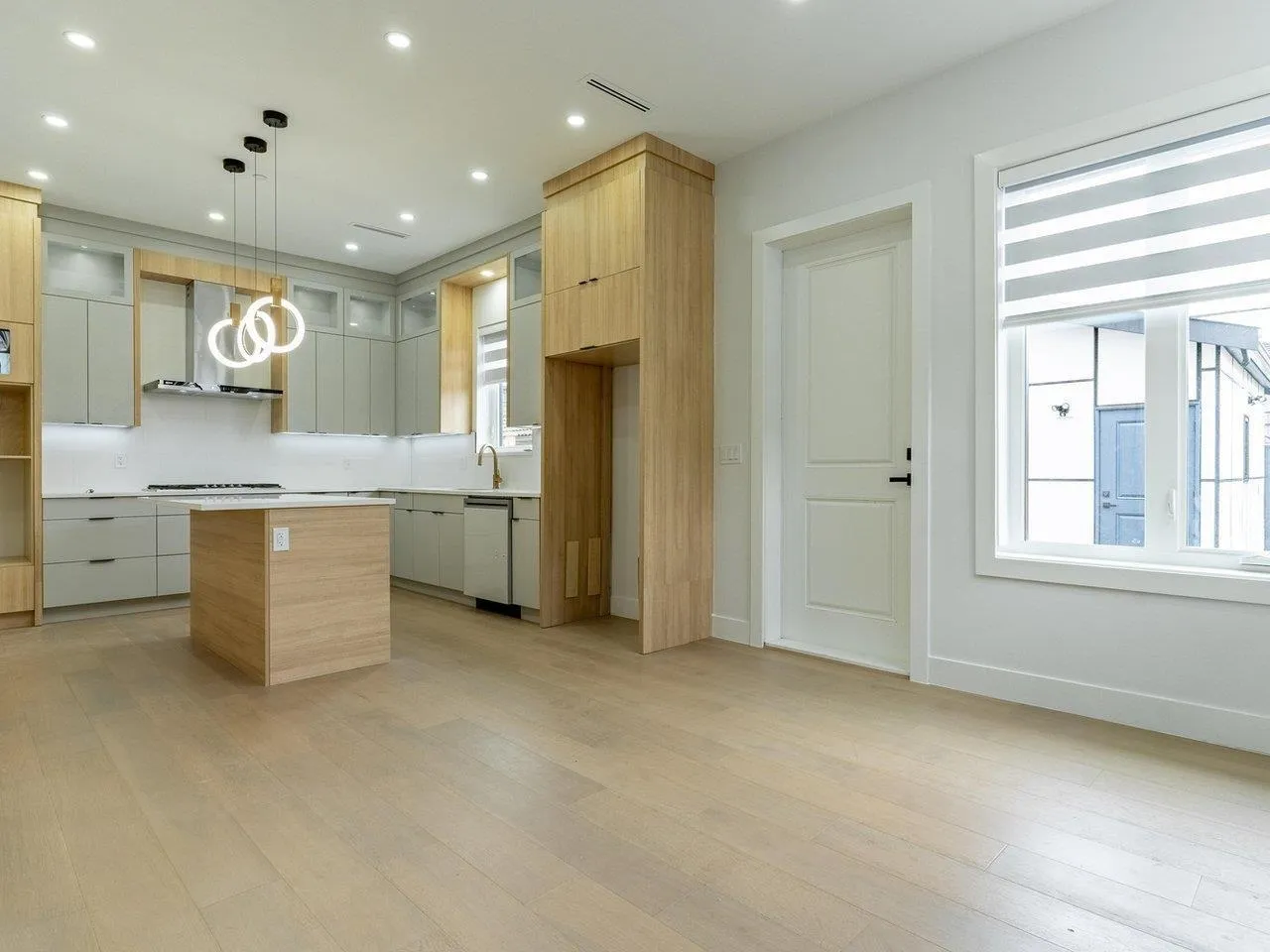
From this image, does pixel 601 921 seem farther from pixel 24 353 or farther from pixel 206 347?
pixel 206 347

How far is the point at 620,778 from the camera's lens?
91.9 inches

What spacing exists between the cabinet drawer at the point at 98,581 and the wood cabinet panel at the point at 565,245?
3.57 metres

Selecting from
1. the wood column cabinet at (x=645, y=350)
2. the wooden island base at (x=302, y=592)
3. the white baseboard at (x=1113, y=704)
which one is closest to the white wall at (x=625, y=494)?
the wood column cabinet at (x=645, y=350)

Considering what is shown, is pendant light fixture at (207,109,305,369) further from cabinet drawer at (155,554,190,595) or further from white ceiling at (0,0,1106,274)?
cabinet drawer at (155,554,190,595)

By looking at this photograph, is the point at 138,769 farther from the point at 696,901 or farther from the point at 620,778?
the point at 696,901

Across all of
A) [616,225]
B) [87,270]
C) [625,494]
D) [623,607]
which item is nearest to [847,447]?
[625,494]

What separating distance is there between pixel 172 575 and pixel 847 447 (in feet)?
16.0

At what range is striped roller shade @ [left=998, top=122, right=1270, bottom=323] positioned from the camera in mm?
2637

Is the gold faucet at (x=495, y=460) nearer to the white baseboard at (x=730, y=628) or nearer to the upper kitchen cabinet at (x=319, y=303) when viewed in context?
the upper kitchen cabinet at (x=319, y=303)

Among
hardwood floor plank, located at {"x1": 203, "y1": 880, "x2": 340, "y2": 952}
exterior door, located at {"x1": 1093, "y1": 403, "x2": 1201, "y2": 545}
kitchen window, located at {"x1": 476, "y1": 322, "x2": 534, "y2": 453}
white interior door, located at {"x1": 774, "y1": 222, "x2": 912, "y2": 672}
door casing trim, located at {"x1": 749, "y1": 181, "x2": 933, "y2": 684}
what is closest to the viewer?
hardwood floor plank, located at {"x1": 203, "y1": 880, "x2": 340, "y2": 952}

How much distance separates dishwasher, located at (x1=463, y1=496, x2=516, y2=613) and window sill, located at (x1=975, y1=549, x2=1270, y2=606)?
3.01m

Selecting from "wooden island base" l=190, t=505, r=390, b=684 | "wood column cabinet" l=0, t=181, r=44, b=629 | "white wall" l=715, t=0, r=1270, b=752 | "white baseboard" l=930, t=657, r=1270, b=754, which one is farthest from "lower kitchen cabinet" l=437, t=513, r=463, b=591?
"white baseboard" l=930, t=657, r=1270, b=754

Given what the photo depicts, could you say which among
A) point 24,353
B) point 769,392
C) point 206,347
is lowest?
point 769,392

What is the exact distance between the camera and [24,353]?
4738 millimetres
